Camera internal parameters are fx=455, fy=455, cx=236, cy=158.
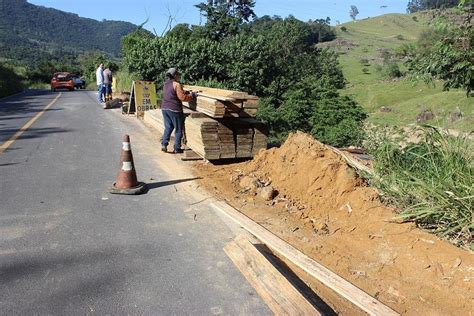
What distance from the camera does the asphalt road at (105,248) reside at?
369 cm

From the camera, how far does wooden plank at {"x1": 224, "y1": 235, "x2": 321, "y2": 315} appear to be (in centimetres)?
349

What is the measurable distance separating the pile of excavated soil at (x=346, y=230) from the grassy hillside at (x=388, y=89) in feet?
6.15

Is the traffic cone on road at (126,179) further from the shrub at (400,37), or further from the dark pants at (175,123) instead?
the shrub at (400,37)

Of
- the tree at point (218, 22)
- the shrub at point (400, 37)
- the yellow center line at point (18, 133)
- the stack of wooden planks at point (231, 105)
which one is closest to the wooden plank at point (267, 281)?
the stack of wooden planks at point (231, 105)

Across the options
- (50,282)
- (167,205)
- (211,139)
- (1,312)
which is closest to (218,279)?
(50,282)

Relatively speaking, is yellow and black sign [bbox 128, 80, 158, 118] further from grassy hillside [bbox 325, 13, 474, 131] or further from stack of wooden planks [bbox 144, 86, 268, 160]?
grassy hillside [bbox 325, 13, 474, 131]

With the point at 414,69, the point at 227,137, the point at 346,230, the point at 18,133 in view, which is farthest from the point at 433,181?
the point at 18,133

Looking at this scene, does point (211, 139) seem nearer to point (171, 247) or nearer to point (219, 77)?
point (171, 247)

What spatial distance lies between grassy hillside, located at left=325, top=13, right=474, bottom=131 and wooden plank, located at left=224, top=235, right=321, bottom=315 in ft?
11.2

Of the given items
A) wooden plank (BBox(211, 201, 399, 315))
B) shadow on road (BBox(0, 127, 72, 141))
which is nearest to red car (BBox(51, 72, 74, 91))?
shadow on road (BBox(0, 127, 72, 141))

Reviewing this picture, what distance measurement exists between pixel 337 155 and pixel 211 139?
2.67m

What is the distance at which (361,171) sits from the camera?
19.5ft

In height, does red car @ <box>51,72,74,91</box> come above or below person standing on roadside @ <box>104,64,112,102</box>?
below

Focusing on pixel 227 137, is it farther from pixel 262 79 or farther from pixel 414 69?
pixel 262 79
